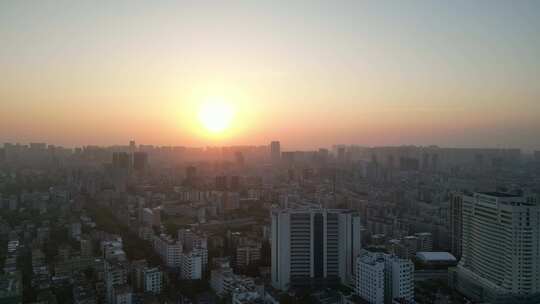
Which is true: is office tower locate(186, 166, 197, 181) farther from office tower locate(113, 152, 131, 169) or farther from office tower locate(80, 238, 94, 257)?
office tower locate(80, 238, 94, 257)

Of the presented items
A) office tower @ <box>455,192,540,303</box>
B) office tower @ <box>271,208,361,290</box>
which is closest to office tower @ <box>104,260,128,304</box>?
office tower @ <box>271,208,361,290</box>

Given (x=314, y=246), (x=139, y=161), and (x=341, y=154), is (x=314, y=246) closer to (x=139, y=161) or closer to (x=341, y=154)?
(x=139, y=161)

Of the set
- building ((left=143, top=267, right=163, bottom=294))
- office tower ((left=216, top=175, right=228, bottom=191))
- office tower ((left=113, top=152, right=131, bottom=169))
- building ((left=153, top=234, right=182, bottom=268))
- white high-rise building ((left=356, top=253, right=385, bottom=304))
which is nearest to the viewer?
white high-rise building ((left=356, top=253, right=385, bottom=304))

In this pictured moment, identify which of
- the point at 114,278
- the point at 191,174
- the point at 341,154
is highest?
the point at 341,154

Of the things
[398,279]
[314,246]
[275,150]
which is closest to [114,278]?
[314,246]

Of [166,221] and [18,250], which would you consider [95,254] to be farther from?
[166,221]

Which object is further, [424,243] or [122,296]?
[424,243]
